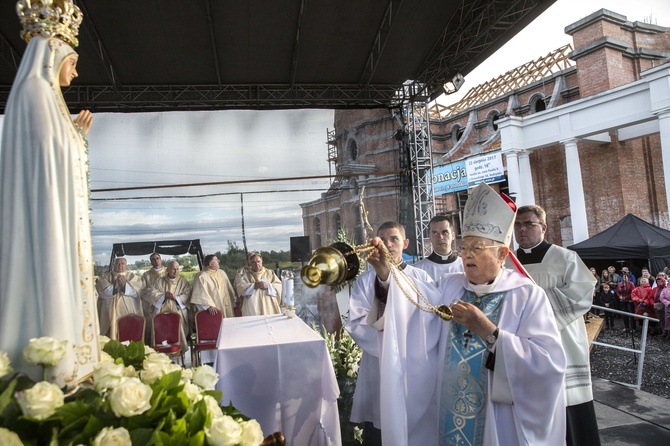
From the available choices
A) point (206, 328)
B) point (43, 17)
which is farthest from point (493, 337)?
point (206, 328)

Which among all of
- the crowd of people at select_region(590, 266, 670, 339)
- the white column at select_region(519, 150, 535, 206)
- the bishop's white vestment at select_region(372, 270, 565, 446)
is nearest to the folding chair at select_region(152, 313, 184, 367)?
the bishop's white vestment at select_region(372, 270, 565, 446)

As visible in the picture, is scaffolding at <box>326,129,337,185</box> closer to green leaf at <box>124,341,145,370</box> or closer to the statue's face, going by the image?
the statue's face

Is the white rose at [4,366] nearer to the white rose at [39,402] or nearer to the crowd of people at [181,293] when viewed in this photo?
the white rose at [39,402]

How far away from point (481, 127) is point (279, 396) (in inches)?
709

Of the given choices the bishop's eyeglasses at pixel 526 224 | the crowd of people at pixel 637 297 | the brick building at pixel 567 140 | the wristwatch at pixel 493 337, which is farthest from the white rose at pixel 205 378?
the crowd of people at pixel 637 297

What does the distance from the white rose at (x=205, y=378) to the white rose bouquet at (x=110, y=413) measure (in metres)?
0.15

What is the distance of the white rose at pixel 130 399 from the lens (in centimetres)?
127

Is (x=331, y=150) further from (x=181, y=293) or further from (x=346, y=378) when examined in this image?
(x=346, y=378)

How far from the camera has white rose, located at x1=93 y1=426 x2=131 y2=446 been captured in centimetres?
120

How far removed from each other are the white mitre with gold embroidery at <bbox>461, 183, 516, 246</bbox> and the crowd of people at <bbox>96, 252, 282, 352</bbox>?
6.17 m

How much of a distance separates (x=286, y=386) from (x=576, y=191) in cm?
1386

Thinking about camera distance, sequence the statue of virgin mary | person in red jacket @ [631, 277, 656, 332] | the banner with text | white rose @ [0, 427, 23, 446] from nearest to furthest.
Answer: white rose @ [0, 427, 23, 446] < the statue of virgin mary < person in red jacket @ [631, 277, 656, 332] < the banner with text

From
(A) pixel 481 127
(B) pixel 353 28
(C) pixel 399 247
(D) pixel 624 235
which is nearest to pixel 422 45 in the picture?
(B) pixel 353 28

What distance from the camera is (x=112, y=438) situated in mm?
1206
